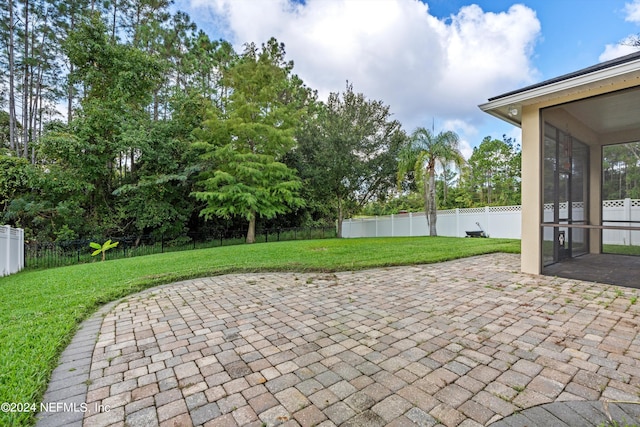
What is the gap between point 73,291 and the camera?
14.8 ft

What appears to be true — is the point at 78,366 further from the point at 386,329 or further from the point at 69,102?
the point at 69,102

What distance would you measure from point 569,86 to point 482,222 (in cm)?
868

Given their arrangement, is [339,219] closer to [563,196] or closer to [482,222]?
[482,222]

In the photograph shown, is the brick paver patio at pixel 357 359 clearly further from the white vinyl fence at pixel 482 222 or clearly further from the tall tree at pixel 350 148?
the tall tree at pixel 350 148

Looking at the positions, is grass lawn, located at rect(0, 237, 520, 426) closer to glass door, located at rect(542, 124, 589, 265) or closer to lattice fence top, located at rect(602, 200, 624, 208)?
glass door, located at rect(542, 124, 589, 265)

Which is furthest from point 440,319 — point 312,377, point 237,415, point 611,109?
point 611,109

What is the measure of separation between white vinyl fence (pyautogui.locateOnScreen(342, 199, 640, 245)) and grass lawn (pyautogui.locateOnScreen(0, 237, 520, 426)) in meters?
2.08

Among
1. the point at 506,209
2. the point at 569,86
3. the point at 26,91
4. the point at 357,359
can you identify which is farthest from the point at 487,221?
the point at 26,91

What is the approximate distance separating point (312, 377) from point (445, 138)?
1237cm

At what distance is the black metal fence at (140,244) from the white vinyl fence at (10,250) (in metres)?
0.76

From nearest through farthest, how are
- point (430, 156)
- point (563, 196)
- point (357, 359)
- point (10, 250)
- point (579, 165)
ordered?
point (357, 359) < point (563, 196) < point (579, 165) < point (10, 250) < point (430, 156)

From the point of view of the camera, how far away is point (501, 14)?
844 cm

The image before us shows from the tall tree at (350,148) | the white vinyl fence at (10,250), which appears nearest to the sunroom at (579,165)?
the tall tree at (350,148)

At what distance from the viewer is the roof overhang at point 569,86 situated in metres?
3.77
